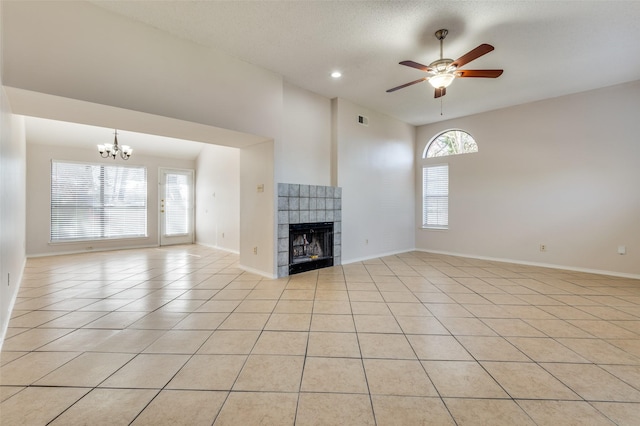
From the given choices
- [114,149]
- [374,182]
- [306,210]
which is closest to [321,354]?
[306,210]

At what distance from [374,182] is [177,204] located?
18.7 ft

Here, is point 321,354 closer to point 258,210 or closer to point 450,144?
point 258,210

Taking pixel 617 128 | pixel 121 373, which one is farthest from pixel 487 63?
pixel 121 373

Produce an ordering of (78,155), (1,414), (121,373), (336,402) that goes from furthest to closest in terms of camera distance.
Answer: (78,155) → (121,373) → (336,402) → (1,414)

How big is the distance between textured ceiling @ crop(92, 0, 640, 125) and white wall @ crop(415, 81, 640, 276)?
62 cm

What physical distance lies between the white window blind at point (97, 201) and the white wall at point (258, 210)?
4264 mm

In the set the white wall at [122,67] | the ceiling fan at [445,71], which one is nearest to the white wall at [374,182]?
the white wall at [122,67]

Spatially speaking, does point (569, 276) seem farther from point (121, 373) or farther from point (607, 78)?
point (121, 373)

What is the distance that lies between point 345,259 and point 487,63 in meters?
3.72

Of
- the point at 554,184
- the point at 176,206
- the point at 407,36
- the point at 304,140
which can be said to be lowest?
the point at 176,206

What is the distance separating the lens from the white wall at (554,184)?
4168mm

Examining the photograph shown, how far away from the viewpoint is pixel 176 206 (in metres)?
7.58

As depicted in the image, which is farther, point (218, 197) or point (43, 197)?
point (218, 197)

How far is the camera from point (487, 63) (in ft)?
11.6
